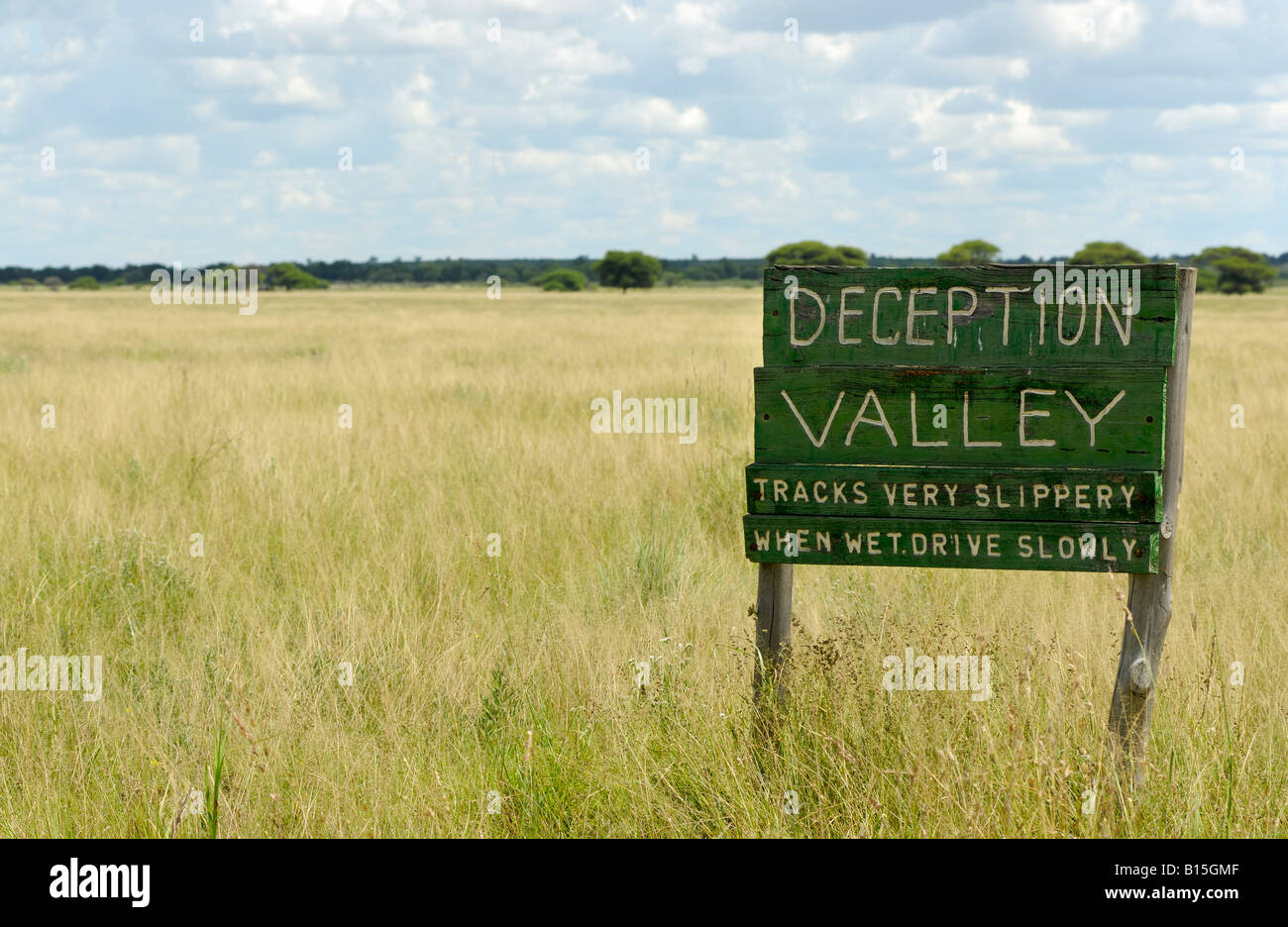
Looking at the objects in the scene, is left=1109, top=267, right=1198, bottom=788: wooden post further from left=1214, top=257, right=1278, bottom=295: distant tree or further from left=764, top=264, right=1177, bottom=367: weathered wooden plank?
left=1214, top=257, right=1278, bottom=295: distant tree

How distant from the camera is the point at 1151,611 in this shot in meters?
3.29

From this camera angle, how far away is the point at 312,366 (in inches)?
635

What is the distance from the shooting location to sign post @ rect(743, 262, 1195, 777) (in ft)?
10.6

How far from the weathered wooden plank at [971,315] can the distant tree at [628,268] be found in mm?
109615

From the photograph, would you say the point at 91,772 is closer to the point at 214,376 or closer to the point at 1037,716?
the point at 1037,716

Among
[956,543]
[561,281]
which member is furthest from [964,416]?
[561,281]

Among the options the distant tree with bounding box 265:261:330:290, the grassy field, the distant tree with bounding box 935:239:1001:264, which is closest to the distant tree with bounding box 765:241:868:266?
the distant tree with bounding box 935:239:1001:264

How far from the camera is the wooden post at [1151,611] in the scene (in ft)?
10.5

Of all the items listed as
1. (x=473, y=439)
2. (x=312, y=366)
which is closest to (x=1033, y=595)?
(x=473, y=439)

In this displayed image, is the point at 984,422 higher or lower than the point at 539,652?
higher

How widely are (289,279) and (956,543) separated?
123 metres

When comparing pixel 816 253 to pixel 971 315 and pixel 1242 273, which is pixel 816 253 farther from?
pixel 971 315

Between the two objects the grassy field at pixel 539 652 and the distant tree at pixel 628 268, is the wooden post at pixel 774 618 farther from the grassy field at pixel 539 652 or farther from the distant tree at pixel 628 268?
the distant tree at pixel 628 268
